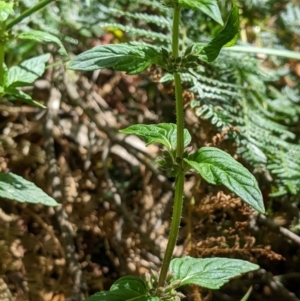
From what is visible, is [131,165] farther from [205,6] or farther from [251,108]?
[205,6]

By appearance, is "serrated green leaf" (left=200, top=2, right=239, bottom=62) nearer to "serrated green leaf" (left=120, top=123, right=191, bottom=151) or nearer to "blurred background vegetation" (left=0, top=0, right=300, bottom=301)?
"serrated green leaf" (left=120, top=123, right=191, bottom=151)

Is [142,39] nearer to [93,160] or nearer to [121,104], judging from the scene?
[121,104]

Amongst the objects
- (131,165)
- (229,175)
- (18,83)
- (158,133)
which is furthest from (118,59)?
(131,165)

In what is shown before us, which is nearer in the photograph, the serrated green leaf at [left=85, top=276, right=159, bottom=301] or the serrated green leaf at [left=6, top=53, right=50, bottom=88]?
the serrated green leaf at [left=85, top=276, right=159, bottom=301]

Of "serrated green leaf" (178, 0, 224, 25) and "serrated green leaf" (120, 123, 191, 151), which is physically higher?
"serrated green leaf" (178, 0, 224, 25)

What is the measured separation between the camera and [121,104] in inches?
90.1

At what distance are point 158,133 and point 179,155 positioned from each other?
59 millimetres

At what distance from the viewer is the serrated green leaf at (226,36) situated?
3.01ft

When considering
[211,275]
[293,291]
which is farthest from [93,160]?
[211,275]

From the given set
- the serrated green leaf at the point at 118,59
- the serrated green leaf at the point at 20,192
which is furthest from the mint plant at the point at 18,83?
the serrated green leaf at the point at 118,59

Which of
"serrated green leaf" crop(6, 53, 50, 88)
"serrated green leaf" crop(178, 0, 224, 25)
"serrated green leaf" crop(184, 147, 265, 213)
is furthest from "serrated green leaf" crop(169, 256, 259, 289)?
Result: "serrated green leaf" crop(6, 53, 50, 88)

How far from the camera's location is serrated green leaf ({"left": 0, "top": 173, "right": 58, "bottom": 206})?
3.93ft

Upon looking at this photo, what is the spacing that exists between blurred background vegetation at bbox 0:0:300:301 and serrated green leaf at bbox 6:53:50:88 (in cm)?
35

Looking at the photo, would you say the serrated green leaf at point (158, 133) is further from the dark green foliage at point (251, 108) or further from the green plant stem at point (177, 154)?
the dark green foliage at point (251, 108)
